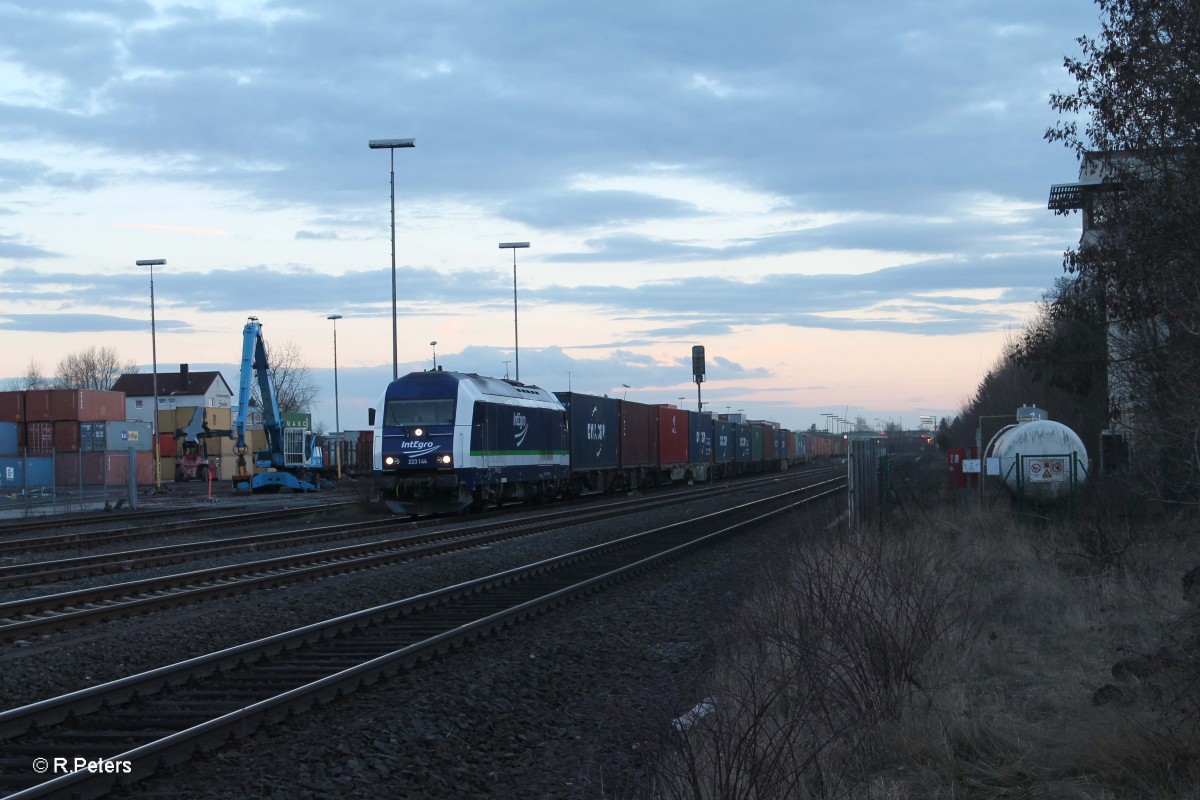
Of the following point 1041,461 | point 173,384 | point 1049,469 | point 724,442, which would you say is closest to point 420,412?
point 1041,461

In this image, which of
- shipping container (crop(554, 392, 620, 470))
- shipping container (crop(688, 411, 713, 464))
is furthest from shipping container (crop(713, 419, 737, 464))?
shipping container (crop(554, 392, 620, 470))

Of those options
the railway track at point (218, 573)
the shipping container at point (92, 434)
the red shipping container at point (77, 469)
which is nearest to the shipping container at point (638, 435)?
the railway track at point (218, 573)

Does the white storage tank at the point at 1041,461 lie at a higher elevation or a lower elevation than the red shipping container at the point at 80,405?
lower

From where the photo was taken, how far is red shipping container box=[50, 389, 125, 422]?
53.0m

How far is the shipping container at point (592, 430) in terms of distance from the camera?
3494 centimetres

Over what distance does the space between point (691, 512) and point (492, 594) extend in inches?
642

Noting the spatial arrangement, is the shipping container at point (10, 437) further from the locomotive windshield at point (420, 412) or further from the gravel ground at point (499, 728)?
the gravel ground at point (499, 728)

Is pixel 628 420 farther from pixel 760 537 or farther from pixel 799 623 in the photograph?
pixel 799 623

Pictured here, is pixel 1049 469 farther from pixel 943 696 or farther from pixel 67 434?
pixel 67 434

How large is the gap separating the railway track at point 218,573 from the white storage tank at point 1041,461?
9.56m

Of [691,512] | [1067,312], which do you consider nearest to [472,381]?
[691,512]

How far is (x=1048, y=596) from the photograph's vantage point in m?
12.2

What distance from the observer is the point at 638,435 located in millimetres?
42719

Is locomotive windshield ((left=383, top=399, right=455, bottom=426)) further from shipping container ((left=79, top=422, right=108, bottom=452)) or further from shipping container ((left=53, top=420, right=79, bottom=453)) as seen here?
shipping container ((left=53, top=420, right=79, bottom=453))
